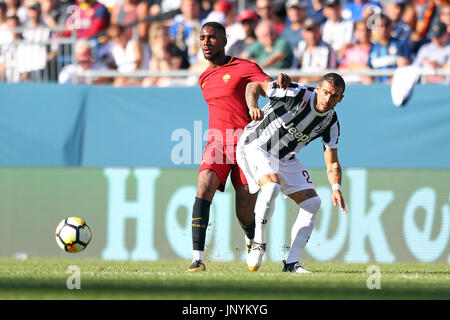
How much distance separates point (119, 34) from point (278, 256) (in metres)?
4.98

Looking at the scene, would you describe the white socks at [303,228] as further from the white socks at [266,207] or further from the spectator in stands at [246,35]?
the spectator in stands at [246,35]

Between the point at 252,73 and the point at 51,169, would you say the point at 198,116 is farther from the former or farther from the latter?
the point at 252,73

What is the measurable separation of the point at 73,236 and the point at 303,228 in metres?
2.61

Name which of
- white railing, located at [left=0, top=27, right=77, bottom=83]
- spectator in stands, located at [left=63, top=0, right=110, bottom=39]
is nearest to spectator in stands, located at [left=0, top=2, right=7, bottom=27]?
spectator in stands, located at [left=63, top=0, right=110, bottom=39]

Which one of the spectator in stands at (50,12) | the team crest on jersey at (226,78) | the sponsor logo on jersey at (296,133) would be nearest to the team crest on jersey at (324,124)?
the sponsor logo on jersey at (296,133)

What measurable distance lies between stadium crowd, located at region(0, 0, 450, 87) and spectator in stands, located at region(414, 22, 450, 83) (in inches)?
0.6

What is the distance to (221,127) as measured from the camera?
30.8 feet

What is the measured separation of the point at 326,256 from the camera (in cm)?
1270

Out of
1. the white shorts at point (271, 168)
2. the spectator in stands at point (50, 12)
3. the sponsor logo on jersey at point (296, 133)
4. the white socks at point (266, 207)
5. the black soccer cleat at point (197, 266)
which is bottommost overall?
the black soccer cleat at point (197, 266)

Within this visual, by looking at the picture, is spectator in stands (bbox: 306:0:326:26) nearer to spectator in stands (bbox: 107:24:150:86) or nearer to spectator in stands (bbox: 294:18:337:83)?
spectator in stands (bbox: 294:18:337:83)

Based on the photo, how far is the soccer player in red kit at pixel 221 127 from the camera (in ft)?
29.9

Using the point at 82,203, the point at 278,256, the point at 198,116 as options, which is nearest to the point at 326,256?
the point at 278,256

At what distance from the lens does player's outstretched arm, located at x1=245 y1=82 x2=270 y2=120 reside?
8.12 m

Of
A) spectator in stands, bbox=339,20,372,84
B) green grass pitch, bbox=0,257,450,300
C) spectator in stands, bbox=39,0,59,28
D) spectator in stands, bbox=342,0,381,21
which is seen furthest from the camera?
spectator in stands, bbox=39,0,59,28
